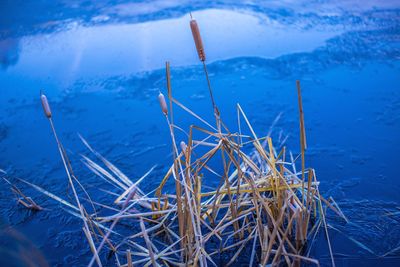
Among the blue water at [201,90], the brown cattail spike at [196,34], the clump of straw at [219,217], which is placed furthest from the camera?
the blue water at [201,90]

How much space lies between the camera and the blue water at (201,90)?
187 centimetres

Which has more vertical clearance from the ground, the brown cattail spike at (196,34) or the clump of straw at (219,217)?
the brown cattail spike at (196,34)

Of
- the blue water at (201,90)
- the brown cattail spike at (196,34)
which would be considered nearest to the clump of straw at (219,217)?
the brown cattail spike at (196,34)

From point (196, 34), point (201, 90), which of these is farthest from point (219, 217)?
point (201, 90)

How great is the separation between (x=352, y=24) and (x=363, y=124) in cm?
140

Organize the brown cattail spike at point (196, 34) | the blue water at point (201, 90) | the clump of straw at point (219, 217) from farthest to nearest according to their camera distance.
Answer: the blue water at point (201, 90), the clump of straw at point (219, 217), the brown cattail spike at point (196, 34)

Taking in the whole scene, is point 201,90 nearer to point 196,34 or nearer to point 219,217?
point 219,217

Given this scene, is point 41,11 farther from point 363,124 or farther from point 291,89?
point 363,124

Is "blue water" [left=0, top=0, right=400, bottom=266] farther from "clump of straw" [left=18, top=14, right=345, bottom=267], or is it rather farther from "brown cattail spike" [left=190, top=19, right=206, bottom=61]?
"brown cattail spike" [left=190, top=19, right=206, bottom=61]

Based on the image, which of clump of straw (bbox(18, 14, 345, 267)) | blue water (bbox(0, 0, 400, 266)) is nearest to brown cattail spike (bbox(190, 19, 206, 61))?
clump of straw (bbox(18, 14, 345, 267))

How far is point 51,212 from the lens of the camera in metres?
1.93

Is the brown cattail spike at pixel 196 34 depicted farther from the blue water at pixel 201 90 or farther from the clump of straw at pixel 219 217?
the blue water at pixel 201 90

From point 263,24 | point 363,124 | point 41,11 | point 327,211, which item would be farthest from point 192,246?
point 41,11

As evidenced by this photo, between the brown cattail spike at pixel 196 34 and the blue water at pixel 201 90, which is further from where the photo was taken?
the blue water at pixel 201 90
